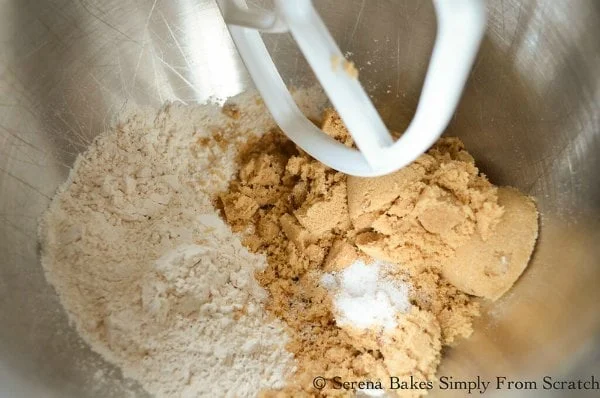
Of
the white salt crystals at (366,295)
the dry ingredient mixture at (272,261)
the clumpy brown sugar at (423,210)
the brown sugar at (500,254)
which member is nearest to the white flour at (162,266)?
the dry ingredient mixture at (272,261)

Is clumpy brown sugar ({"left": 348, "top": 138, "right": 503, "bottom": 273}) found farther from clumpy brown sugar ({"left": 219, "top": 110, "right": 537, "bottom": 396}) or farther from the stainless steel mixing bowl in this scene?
the stainless steel mixing bowl

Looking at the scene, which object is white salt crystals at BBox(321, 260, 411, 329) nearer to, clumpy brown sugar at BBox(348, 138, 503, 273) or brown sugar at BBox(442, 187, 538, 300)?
clumpy brown sugar at BBox(348, 138, 503, 273)

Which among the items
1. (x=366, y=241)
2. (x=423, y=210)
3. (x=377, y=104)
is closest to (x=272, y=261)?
(x=366, y=241)

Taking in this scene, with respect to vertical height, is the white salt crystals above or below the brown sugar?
below

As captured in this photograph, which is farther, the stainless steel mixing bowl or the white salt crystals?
the white salt crystals

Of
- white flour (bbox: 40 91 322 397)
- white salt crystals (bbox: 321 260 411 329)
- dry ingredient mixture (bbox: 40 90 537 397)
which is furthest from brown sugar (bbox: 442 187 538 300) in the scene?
white flour (bbox: 40 91 322 397)

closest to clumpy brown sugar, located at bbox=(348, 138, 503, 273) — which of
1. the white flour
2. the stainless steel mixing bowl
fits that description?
the stainless steel mixing bowl
